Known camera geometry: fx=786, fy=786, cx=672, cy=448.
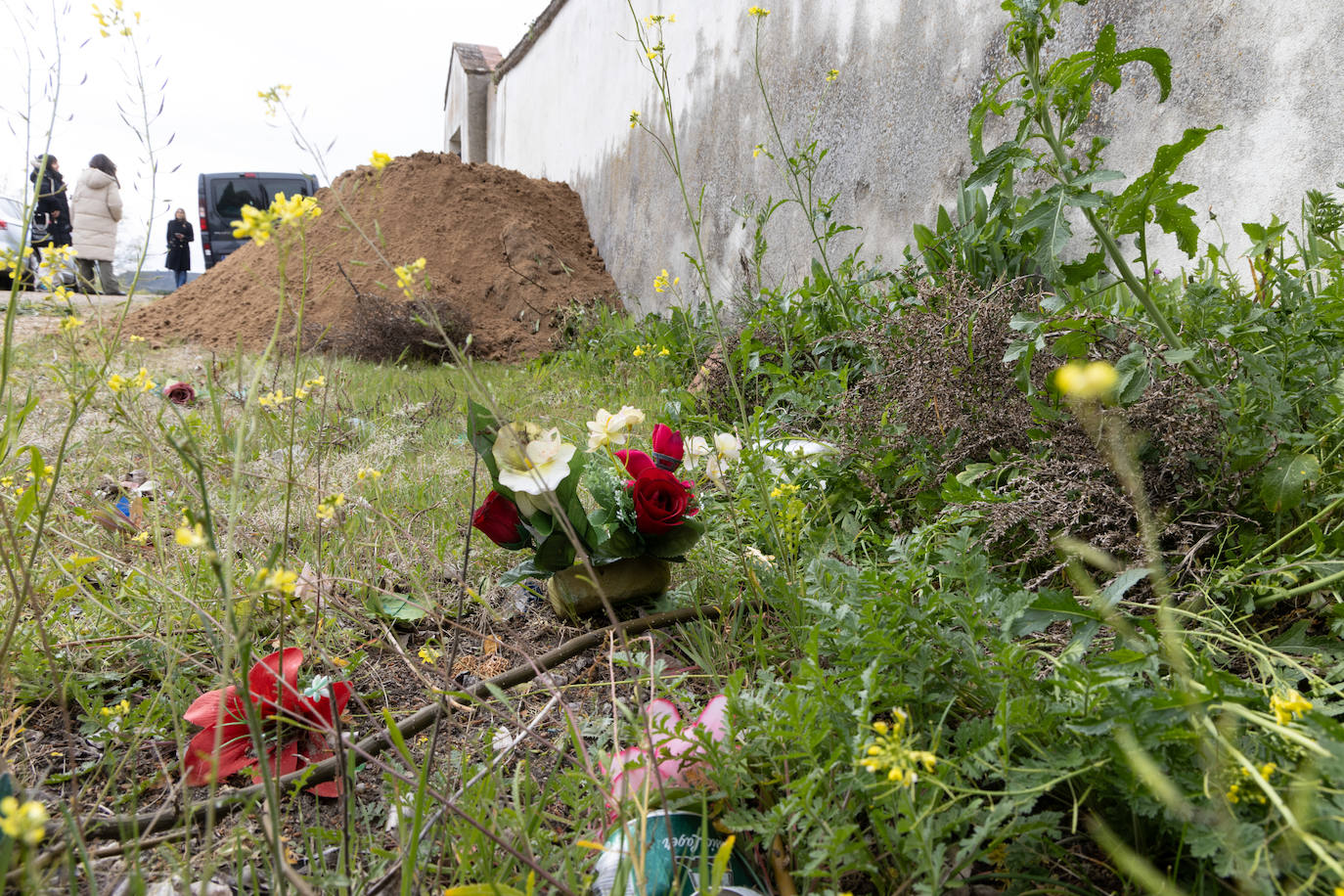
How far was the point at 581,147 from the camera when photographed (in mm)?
7934

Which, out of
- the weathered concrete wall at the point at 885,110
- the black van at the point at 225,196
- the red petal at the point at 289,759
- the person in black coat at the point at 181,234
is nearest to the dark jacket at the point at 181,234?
the person in black coat at the point at 181,234

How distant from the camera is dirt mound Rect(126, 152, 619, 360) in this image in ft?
19.3

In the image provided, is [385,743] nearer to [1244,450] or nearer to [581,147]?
[1244,450]

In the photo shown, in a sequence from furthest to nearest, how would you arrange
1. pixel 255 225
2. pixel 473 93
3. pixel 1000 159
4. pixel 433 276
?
1. pixel 473 93
2. pixel 433 276
3. pixel 1000 159
4. pixel 255 225

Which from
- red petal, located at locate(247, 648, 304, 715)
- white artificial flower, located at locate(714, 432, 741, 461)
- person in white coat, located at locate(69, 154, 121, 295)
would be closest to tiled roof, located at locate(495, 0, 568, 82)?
person in white coat, located at locate(69, 154, 121, 295)

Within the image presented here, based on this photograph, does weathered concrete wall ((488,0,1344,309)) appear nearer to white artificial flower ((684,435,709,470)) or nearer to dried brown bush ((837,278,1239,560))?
dried brown bush ((837,278,1239,560))

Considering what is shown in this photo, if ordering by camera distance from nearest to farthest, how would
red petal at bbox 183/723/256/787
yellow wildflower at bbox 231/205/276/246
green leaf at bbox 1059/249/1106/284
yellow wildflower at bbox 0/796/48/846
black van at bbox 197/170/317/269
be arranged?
yellow wildflower at bbox 0/796/48/846 → yellow wildflower at bbox 231/205/276/246 → red petal at bbox 183/723/256/787 → green leaf at bbox 1059/249/1106/284 → black van at bbox 197/170/317/269

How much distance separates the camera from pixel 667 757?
2.91ft

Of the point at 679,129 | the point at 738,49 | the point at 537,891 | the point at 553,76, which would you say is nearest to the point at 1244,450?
the point at 537,891

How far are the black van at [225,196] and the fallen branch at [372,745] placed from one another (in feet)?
50.5

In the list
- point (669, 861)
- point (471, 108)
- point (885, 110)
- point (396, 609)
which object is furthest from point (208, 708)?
point (471, 108)

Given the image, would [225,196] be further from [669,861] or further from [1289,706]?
[1289,706]

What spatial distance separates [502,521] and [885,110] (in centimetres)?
267

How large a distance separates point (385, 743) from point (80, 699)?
52 centimetres
